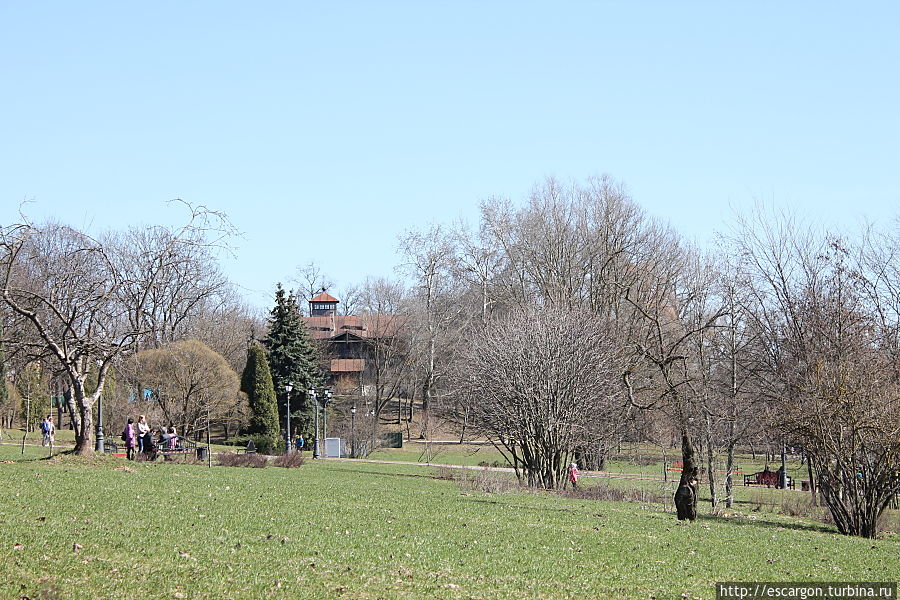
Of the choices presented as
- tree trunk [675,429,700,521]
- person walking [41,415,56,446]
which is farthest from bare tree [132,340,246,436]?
tree trunk [675,429,700,521]

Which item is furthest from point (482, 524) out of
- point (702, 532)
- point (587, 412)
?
point (587, 412)

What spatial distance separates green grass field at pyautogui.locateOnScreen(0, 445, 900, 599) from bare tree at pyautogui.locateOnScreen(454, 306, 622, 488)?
968 cm

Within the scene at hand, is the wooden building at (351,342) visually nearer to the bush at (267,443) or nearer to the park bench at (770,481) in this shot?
the bush at (267,443)

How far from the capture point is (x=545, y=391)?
92.9ft

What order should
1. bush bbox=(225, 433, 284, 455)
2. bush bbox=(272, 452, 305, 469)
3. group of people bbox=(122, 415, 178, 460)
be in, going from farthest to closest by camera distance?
bush bbox=(225, 433, 284, 455) → bush bbox=(272, 452, 305, 469) → group of people bbox=(122, 415, 178, 460)

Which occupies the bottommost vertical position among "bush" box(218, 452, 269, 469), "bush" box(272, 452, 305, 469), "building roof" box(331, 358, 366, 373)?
"bush" box(272, 452, 305, 469)

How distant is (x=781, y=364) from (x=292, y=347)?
35.2m

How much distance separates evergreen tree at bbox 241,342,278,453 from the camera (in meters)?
45.9

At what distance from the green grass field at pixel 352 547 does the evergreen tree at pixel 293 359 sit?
115 feet

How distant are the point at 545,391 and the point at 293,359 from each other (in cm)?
2925

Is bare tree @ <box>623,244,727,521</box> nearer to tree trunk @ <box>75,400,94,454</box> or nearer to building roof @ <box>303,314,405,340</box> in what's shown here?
tree trunk @ <box>75,400,94,454</box>

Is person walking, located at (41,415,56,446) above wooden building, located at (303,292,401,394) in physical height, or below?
below

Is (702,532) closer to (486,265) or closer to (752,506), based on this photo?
(752,506)

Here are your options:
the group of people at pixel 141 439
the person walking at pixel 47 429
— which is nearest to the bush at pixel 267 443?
the person walking at pixel 47 429
